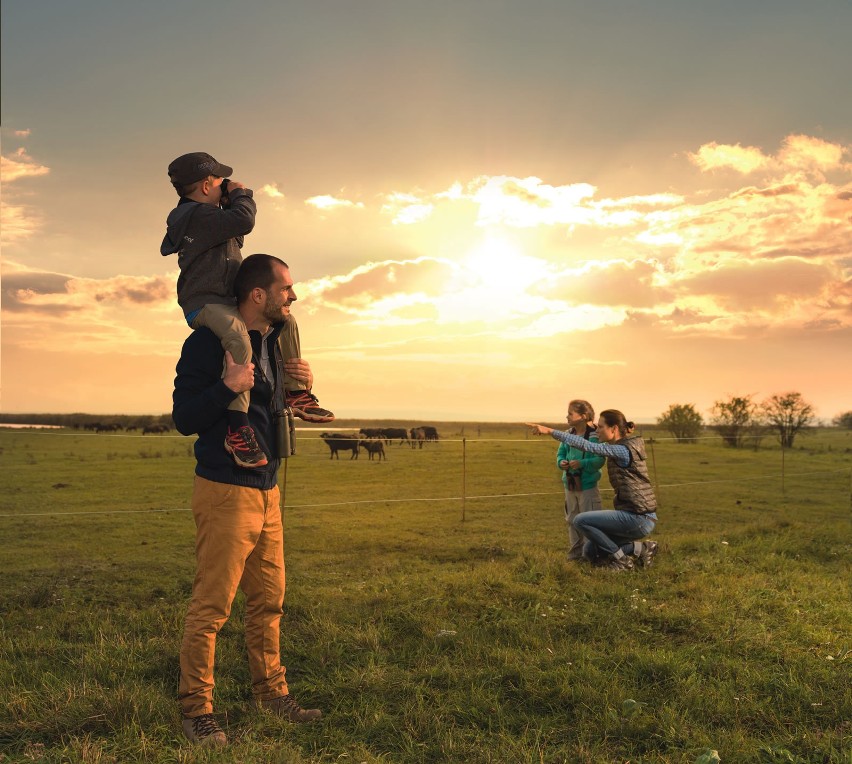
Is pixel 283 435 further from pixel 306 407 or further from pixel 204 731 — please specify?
pixel 204 731

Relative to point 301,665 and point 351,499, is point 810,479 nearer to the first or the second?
point 351,499

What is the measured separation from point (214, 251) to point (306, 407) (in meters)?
0.97

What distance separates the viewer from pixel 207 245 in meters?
3.39

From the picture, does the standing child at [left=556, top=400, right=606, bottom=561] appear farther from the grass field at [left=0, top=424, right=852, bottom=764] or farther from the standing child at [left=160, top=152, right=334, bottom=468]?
the standing child at [left=160, top=152, right=334, bottom=468]

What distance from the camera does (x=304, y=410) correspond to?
12.9 ft

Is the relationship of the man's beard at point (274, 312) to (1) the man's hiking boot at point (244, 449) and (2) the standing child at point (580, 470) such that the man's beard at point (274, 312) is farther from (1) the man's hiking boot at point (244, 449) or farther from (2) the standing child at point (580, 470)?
(2) the standing child at point (580, 470)

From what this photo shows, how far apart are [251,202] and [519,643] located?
11.9 ft

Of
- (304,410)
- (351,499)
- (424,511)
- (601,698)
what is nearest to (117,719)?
Result: (304,410)

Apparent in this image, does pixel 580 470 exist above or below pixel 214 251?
below

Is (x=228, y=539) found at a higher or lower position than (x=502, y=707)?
higher

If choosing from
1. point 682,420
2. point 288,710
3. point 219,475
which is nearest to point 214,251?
point 219,475

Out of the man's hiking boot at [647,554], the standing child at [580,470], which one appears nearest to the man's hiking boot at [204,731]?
the standing child at [580,470]

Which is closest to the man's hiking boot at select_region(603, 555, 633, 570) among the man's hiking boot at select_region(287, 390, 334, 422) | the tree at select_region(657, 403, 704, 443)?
the man's hiking boot at select_region(287, 390, 334, 422)

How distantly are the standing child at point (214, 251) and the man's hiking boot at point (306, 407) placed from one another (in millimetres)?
434
